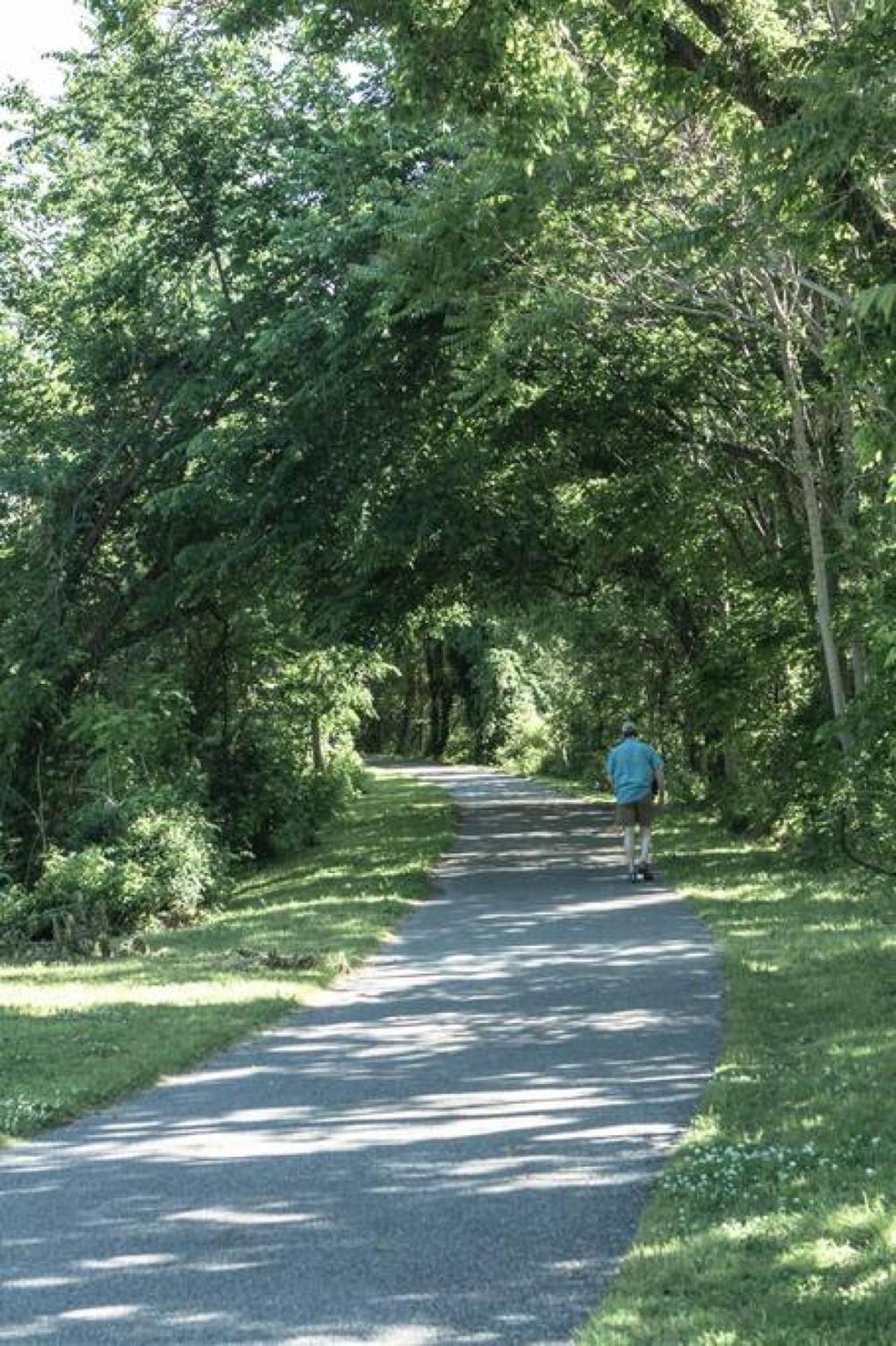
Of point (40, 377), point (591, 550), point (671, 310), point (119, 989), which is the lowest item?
point (119, 989)

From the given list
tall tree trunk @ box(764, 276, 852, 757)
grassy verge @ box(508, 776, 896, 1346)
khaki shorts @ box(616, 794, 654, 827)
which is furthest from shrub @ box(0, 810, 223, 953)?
grassy verge @ box(508, 776, 896, 1346)

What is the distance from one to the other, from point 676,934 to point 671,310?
23.0 ft

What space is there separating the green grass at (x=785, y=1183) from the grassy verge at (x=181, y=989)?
3279mm

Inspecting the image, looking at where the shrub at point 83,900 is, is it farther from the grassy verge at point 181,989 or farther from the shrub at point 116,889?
the grassy verge at point 181,989

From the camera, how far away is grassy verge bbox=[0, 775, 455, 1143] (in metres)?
8.91

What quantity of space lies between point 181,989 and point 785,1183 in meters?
7.32

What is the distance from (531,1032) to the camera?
9977mm

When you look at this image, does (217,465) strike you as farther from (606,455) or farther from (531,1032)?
(531,1032)

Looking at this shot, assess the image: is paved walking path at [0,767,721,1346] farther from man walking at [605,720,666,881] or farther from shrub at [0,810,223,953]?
shrub at [0,810,223,953]

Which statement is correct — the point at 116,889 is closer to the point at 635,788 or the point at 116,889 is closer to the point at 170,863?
the point at 170,863

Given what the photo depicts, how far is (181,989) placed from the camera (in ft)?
41.0

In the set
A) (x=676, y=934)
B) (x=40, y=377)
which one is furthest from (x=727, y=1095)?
(x=40, y=377)

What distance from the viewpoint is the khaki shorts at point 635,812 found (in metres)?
18.9

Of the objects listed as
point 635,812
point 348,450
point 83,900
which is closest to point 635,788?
point 635,812
